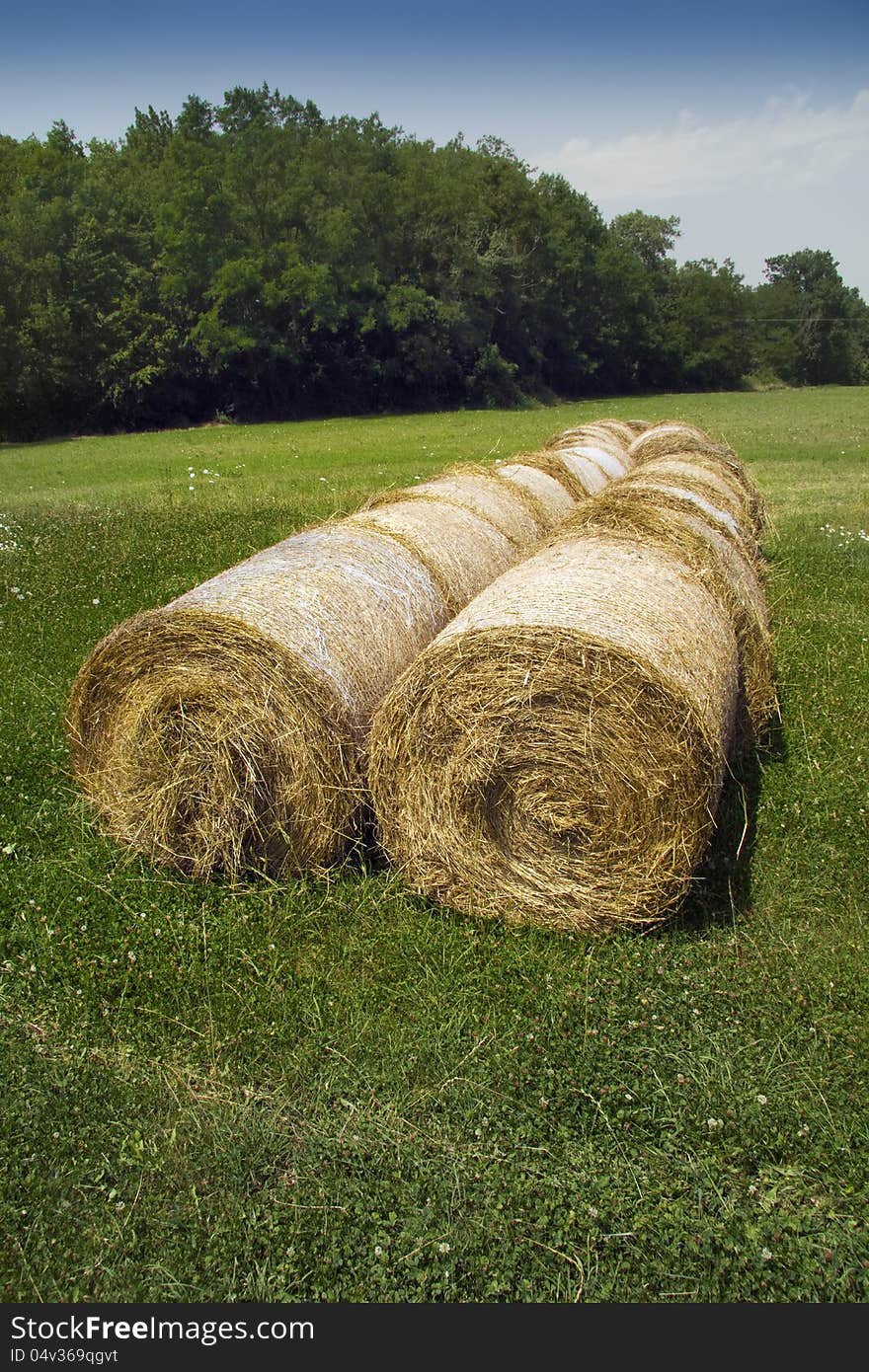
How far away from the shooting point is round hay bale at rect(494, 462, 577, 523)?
9.96 metres

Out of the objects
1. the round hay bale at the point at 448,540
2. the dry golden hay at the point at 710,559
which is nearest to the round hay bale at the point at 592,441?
the round hay bale at the point at 448,540

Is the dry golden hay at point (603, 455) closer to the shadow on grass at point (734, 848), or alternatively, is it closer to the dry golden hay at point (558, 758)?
the shadow on grass at point (734, 848)

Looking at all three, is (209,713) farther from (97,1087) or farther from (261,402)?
(261,402)

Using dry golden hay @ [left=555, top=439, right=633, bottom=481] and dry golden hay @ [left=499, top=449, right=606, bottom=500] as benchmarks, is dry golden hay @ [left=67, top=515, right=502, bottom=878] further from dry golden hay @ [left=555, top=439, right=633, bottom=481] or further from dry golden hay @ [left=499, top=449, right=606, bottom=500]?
dry golden hay @ [left=555, top=439, right=633, bottom=481]

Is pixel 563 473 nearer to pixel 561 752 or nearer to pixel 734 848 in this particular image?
pixel 734 848

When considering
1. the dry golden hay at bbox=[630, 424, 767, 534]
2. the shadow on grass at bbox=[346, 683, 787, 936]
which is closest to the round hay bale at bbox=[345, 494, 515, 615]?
the shadow on grass at bbox=[346, 683, 787, 936]

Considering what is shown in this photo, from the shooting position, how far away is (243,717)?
16.9ft

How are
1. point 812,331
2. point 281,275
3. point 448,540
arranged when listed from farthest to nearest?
point 812,331
point 281,275
point 448,540

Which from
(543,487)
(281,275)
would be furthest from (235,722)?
(281,275)

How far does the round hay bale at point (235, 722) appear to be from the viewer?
16.8ft

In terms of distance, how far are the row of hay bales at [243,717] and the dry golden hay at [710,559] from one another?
74.9 inches

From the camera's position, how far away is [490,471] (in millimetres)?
10484

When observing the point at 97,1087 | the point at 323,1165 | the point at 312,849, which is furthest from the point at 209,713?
the point at 323,1165

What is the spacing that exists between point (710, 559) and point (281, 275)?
41.3 meters
